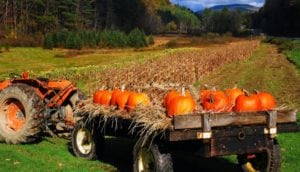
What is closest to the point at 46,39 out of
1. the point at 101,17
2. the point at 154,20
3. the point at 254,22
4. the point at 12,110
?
the point at 101,17

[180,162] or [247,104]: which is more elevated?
[247,104]

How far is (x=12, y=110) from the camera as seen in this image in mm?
12539

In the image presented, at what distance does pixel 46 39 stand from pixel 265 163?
252 ft

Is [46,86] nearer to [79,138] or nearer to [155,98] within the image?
[79,138]

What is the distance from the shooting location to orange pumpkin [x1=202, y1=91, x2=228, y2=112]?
8555 millimetres

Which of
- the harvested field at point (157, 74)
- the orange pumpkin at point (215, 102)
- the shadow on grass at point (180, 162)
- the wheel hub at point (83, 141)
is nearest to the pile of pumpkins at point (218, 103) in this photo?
the orange pumpkin at point (215, 102)

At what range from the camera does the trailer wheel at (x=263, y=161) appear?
874 centimetres

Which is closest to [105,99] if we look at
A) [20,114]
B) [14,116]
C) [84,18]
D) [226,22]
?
[20,114]

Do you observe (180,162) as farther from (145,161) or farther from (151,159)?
(151,159)

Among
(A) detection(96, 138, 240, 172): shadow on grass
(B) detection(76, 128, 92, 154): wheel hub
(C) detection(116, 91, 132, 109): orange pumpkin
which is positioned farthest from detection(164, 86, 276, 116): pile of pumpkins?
(B) detection(76, 128, 92, 154): wheel hub

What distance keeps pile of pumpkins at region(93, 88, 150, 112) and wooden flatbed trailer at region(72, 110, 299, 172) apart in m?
0.30

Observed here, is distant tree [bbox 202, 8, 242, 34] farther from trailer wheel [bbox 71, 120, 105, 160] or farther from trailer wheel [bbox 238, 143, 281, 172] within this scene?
trailer wheel [bbox 238, 143, 281, 172]

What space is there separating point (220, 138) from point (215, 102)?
730 mm

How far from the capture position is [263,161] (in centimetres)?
903
